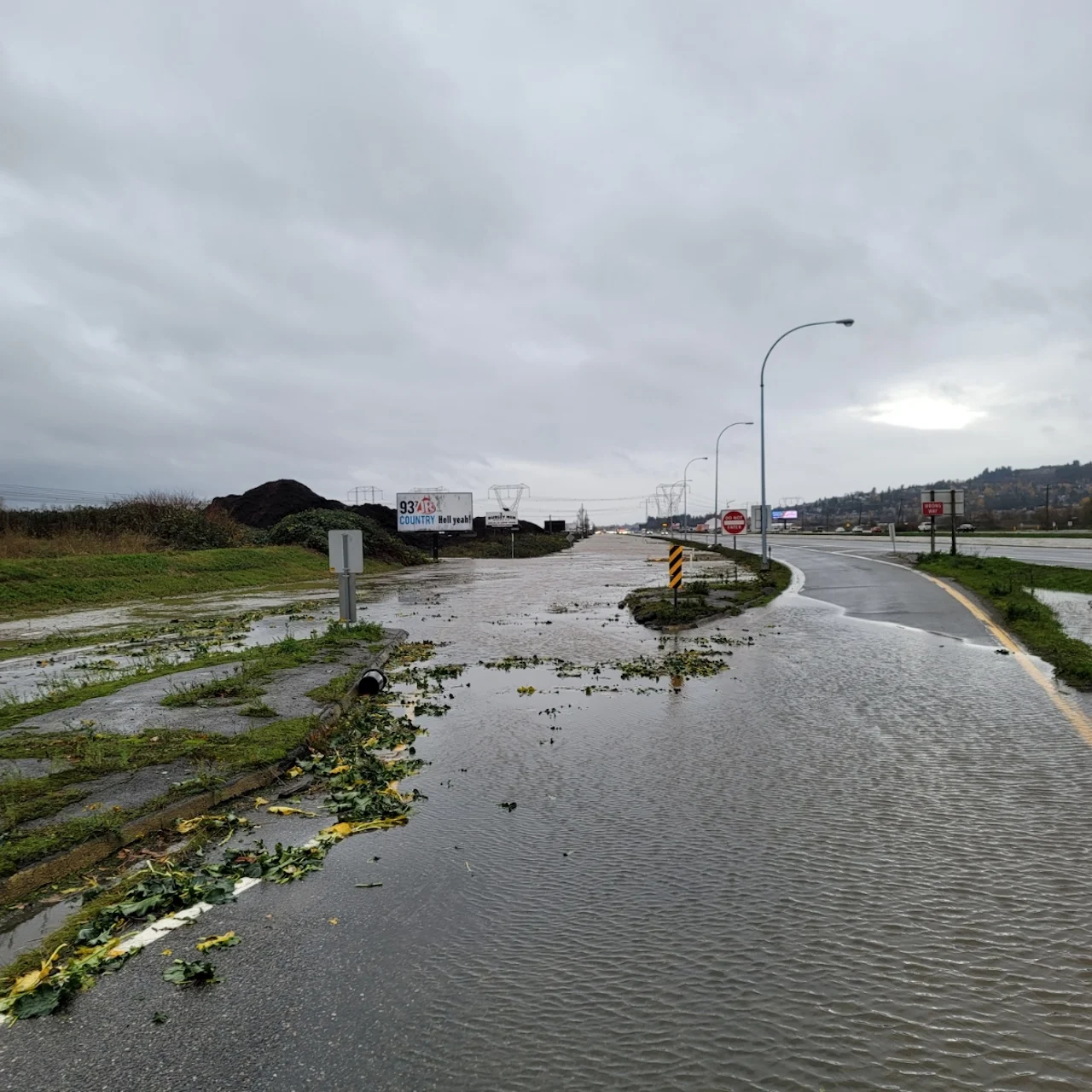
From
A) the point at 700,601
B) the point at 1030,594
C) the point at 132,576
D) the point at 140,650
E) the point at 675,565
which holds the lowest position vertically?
the point at 140,650

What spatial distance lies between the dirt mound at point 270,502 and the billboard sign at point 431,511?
8.87 metres

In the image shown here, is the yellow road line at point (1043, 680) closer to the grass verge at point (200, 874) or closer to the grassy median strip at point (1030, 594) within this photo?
the grassy median strip at point (1030, 594)

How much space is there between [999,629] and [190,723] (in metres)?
13.6

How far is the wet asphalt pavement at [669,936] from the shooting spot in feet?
9.53

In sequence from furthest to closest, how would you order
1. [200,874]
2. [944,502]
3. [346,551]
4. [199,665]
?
[944,502] < [346,551] < [199,665] < [200,874]

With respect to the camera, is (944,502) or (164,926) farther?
(944,502)

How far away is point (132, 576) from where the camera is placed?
31500mm

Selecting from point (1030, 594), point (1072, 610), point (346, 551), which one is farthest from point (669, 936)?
point (1030, 594)

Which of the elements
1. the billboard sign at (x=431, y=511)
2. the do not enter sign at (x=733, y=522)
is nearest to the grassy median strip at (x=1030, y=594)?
the do not enter sign at (x=733, y=522)

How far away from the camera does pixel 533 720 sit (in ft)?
28.1

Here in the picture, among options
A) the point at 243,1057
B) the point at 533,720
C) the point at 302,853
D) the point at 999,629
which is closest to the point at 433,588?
the point at 999,629

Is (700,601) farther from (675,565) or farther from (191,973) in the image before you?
(191,973)

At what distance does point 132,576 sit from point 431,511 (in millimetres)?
31074

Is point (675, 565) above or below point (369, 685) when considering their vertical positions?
above
